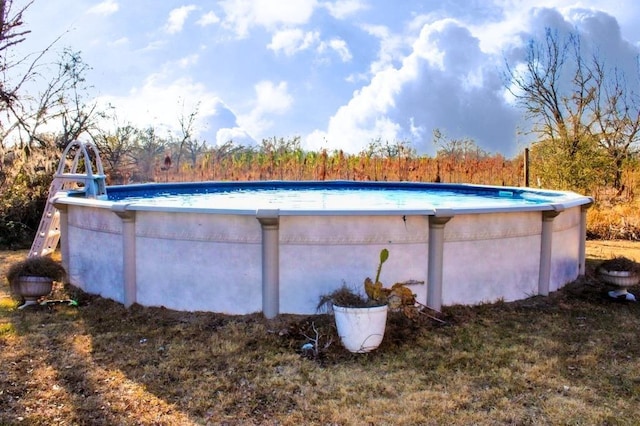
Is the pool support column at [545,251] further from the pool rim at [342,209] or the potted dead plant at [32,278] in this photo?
the potted dead plant at [32,278]

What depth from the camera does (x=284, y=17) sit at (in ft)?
29.1

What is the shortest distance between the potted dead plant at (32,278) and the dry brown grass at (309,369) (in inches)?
7.9

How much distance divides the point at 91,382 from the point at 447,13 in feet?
29.3

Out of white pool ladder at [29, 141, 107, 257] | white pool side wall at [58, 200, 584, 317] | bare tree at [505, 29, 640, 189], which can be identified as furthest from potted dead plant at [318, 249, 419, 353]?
bare tree at [505, 29, 640, 189]

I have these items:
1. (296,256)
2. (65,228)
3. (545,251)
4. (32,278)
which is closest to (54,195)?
(65,228)

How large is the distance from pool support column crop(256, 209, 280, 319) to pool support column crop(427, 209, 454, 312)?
4.22 ft

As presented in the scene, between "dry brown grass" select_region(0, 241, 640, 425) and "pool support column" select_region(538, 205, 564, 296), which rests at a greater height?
"pool support column" select_region(538, 205, 564, 296)

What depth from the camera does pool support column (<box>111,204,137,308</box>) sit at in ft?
14.7

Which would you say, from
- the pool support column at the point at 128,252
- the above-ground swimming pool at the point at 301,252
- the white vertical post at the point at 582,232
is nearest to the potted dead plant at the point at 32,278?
the above-ground swimming pool at the point at 301,252

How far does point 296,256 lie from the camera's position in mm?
4184

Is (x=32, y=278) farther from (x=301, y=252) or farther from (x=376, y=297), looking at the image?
(x=376, y=297)

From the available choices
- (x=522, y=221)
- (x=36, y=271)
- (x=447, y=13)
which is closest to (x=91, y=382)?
(x=36, y=271)

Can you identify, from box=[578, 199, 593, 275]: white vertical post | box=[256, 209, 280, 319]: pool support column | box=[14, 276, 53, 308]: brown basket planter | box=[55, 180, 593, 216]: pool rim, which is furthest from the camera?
box=[578, 199, 593, 275]: white vertical post

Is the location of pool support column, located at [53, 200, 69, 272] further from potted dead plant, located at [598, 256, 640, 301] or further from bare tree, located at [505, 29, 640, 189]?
bare tree, located at [505, 29, 640, 189]
